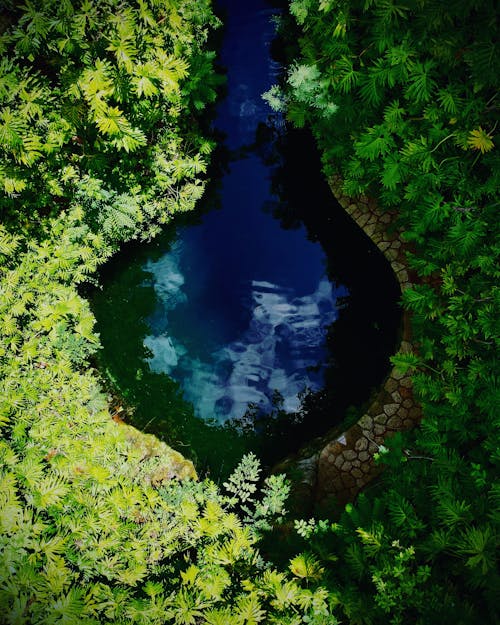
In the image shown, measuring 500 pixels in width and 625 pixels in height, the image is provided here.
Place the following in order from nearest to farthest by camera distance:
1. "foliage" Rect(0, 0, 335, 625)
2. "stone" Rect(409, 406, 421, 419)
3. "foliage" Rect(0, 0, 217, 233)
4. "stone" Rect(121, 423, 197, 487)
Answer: "foliage" Rect(0, 0, 335, 625) → "foliage" Rect(0, 0, 217, 233) → "stone" Rect(121, 423, 197, 487) → "stone" Rect(409, 406, 421, 419)

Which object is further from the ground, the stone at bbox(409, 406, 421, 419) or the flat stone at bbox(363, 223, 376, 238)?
the flat stone at bbox(363, 223, 376, 238)

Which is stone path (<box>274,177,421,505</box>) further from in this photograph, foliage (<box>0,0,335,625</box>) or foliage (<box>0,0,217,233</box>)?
foliage (<box>0,0,217,233</box>)

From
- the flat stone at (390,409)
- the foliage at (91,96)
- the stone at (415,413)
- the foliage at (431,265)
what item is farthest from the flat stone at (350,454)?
the foliage at (91,96)

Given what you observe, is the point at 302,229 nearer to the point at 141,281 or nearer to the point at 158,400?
the point at 141,281

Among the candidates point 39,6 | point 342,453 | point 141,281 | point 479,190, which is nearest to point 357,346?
point 342,453

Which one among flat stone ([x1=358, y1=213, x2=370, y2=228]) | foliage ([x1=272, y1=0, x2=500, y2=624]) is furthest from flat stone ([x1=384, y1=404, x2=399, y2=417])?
flat stone ([x1=358, y1=213, x2=370, y2=228])

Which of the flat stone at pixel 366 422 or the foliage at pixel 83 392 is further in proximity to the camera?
the flat stone at pixel 366 422

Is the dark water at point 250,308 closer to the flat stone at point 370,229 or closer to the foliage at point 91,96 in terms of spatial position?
the flat stone at point 370,229
